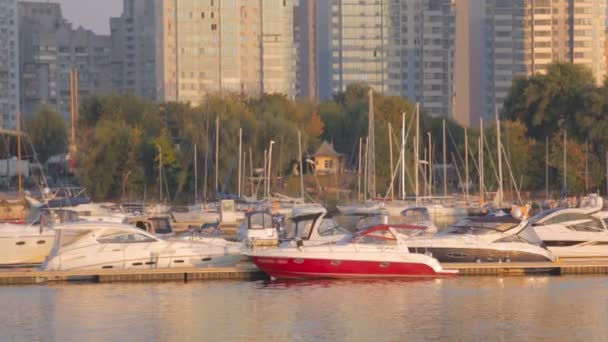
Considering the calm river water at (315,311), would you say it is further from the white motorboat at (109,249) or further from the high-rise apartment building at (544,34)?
the high-rise apartment building at (544,34)

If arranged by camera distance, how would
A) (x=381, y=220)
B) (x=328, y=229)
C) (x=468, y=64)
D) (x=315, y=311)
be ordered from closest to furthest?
(x=315, y=311)
(x=328, y=229)
(x=381, y=220)
(x=468, y=64)

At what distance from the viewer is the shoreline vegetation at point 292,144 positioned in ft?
240

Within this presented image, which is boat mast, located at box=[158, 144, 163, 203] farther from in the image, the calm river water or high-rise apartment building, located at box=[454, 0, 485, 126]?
high-rise apartment building, located at box=[454, 0, 485, 126]

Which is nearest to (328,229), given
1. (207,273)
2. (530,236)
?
(207,273)

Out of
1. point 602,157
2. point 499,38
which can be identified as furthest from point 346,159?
point 499,38

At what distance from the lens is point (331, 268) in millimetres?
33031

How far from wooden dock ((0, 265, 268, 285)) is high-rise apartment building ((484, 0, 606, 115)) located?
316 ft

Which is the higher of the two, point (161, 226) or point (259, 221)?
point (259, 221)

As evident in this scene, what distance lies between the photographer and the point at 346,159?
84875mm

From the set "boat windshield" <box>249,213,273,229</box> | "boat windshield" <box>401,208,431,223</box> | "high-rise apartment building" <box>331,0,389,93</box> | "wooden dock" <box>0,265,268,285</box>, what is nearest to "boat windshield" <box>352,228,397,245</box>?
"wooden dock" <box>0,265,268,285</box>

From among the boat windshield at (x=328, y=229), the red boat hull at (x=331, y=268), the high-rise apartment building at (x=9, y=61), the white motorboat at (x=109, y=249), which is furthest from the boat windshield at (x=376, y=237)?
the high-rise apartment building at (x=9, y=61)

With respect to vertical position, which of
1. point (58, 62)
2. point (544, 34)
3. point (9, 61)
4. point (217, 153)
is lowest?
point (217, 153)

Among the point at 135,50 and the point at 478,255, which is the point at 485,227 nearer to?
the point at 478,255

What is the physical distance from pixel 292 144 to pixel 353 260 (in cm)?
4378
